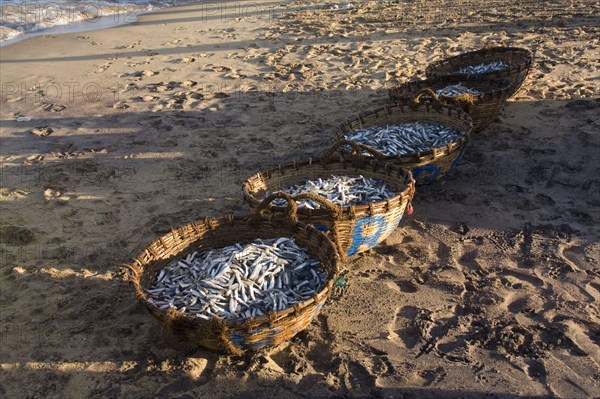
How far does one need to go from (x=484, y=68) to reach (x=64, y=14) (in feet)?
42.0

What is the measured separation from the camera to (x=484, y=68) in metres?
8.00

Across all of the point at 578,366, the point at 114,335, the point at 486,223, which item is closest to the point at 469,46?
the point at 486,223

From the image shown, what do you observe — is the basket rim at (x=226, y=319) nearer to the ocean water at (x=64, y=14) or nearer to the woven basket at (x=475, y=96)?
the woven basket at (x=475, y=96)

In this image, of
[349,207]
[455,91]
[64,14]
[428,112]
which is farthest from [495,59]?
[64,14]

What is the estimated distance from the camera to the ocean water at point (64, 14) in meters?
14.7

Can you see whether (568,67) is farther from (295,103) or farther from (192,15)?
(192,15)

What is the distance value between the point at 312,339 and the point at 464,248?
72.5 inches

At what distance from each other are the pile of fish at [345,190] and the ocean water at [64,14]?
1162 cm

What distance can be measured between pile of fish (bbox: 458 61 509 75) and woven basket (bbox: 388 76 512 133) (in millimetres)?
246

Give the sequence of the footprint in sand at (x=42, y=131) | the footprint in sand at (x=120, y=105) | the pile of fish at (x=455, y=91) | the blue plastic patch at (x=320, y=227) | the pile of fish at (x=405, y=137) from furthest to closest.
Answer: the footprint in sand at (x=120, y=105) → the footprint in sand at (x=42, y=131) → the pile of fish at (x=455, y=91) → the pile of fish at (x=405, y=137) → the blue plastic patch at (x=320, y=227)

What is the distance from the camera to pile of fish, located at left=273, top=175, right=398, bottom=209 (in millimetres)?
4805

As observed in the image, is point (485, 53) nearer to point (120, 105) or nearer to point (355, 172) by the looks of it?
point (355, 172)

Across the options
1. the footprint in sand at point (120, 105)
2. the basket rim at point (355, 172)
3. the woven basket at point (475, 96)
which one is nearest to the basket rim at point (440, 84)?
the woven basket at point (475, 96)

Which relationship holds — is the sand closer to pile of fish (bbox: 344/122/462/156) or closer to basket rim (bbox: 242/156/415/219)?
pile of fish (bbox: 344/122/462/156)
